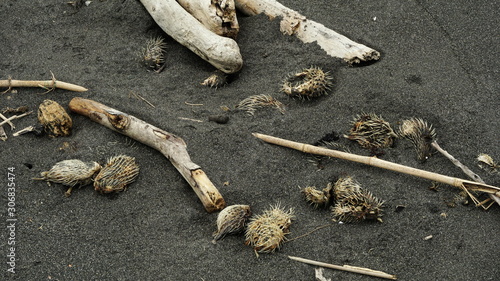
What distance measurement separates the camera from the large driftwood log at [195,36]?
19.4 ft

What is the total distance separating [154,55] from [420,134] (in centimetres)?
313

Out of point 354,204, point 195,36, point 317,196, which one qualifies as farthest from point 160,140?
point 354,204

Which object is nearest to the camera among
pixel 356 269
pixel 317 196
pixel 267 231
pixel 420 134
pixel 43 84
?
pixel 356 269

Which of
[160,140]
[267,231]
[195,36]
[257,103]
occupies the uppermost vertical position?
[195,36]

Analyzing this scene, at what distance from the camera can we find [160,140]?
5.25m

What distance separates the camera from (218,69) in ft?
20.1

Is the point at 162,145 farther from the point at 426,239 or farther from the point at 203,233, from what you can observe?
the point at 426,239

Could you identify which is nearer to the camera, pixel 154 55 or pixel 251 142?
pixel 251 142

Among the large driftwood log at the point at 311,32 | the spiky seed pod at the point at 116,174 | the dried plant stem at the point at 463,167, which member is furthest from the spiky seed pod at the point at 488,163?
the spiky seed pod at the point at 116,174

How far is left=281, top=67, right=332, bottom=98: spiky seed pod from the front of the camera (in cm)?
566

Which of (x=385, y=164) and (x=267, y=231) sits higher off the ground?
(x=385, y=164)

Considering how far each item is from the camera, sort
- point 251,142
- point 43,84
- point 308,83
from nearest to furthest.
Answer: point 251,142 → point 308,83 → point 43,84

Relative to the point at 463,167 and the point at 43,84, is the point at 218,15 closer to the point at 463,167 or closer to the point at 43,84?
the point at 43,84

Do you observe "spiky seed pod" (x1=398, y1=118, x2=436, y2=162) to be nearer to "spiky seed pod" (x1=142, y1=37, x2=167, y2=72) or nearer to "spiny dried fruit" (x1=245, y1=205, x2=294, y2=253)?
"spiny dried fruit" (x1=245, y1=205, x2=294, y2=253)
